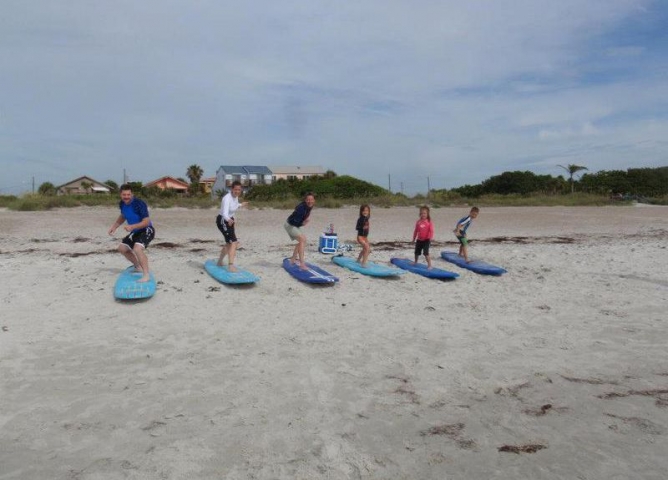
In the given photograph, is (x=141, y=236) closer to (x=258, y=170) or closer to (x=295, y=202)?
(x=295, y=202)

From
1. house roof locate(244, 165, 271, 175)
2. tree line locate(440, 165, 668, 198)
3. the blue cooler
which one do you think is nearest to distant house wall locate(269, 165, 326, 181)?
house roof locate(244, 165, 271, 175)

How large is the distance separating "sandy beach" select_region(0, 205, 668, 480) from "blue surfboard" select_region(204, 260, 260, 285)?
19 centimetres

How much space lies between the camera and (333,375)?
499 cm

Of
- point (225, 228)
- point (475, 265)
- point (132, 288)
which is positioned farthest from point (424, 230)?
point (132, 288)

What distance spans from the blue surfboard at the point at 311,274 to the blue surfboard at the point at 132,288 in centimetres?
229

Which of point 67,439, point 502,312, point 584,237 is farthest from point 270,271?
point 584,237

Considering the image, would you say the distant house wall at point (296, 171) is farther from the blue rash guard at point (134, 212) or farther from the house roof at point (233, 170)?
the blue rash guard at point (134, 212)

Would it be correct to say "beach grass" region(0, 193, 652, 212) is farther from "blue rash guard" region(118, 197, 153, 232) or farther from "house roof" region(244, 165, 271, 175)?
"house roof" region(244, 165, 271, 175)

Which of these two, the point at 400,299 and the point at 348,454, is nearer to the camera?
the point at 348,454

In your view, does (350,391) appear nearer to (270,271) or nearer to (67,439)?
(67,439)

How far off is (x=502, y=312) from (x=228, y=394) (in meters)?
4.55

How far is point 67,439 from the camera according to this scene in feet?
11.9

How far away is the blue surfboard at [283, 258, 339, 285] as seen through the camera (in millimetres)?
8359

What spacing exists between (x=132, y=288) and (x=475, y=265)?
21.1ft
